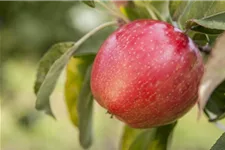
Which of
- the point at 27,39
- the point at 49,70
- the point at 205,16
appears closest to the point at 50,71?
the point at 49,70

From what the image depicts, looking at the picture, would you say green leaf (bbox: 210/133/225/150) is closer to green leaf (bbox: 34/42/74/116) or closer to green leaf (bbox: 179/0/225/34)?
green leaf (bbox: 179/0/225/34)

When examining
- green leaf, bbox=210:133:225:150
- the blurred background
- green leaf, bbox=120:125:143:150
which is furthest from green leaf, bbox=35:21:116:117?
the blurred background

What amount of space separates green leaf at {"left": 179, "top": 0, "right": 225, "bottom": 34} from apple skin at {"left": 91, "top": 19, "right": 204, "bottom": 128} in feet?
0.08

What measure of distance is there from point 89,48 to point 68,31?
59cm

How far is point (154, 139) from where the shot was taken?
0.86 meters

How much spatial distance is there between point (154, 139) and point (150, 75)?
7.3 inches

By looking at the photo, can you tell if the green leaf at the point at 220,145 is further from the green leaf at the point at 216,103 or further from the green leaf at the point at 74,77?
the green leaf at the point at 74,77

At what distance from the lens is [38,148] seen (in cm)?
321

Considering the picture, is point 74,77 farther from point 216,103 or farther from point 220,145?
point 220,145

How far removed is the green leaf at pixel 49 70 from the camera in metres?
0.81

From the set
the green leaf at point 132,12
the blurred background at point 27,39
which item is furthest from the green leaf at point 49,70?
the blurred background at point 27,39

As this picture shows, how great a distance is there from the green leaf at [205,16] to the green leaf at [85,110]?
0.21 meters

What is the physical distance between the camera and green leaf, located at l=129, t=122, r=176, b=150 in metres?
0.83

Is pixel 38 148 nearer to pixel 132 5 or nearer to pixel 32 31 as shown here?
pixel 32 31
